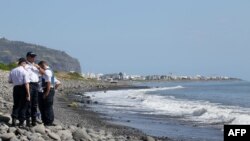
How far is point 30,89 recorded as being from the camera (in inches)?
502

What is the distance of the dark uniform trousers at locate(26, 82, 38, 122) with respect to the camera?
12.8 m

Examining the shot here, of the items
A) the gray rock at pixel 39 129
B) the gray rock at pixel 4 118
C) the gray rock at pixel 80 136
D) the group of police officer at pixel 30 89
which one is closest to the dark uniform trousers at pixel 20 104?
the group of police officer at pixel 30 89

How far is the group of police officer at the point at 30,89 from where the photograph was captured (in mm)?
12523

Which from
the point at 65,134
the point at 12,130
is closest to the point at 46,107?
the point at 65,134

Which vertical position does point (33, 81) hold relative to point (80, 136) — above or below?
above

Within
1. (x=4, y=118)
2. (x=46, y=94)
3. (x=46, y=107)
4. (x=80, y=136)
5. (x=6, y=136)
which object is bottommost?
(x=80, y=136)

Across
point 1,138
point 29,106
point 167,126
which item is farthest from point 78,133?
point 167,126

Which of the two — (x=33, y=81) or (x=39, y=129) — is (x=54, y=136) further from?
(x=33, y=81)

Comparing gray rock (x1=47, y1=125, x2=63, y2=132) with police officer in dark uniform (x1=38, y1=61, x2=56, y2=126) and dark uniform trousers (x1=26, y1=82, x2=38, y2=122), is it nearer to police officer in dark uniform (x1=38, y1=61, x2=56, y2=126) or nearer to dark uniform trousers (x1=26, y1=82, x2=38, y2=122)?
police officer in dark uniform (x1=38, y1=61, x2=56, y2=126)

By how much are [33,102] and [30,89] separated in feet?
1.19

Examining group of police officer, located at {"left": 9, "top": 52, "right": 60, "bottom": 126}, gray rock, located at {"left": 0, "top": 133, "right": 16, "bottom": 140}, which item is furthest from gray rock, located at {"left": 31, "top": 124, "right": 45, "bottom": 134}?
gray rock, located at {"left": 0, "top": 133, "right": 16, "bottom": 140}

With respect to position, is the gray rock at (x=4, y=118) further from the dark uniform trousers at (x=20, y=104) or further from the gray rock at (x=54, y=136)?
the gray rock at (x=54, y=136)

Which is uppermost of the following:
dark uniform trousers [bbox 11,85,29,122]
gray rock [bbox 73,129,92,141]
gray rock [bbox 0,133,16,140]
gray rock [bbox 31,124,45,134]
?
dark uniform trousers [bbox 11,85,29,122]

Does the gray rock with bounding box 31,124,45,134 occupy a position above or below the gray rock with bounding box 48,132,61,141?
above
